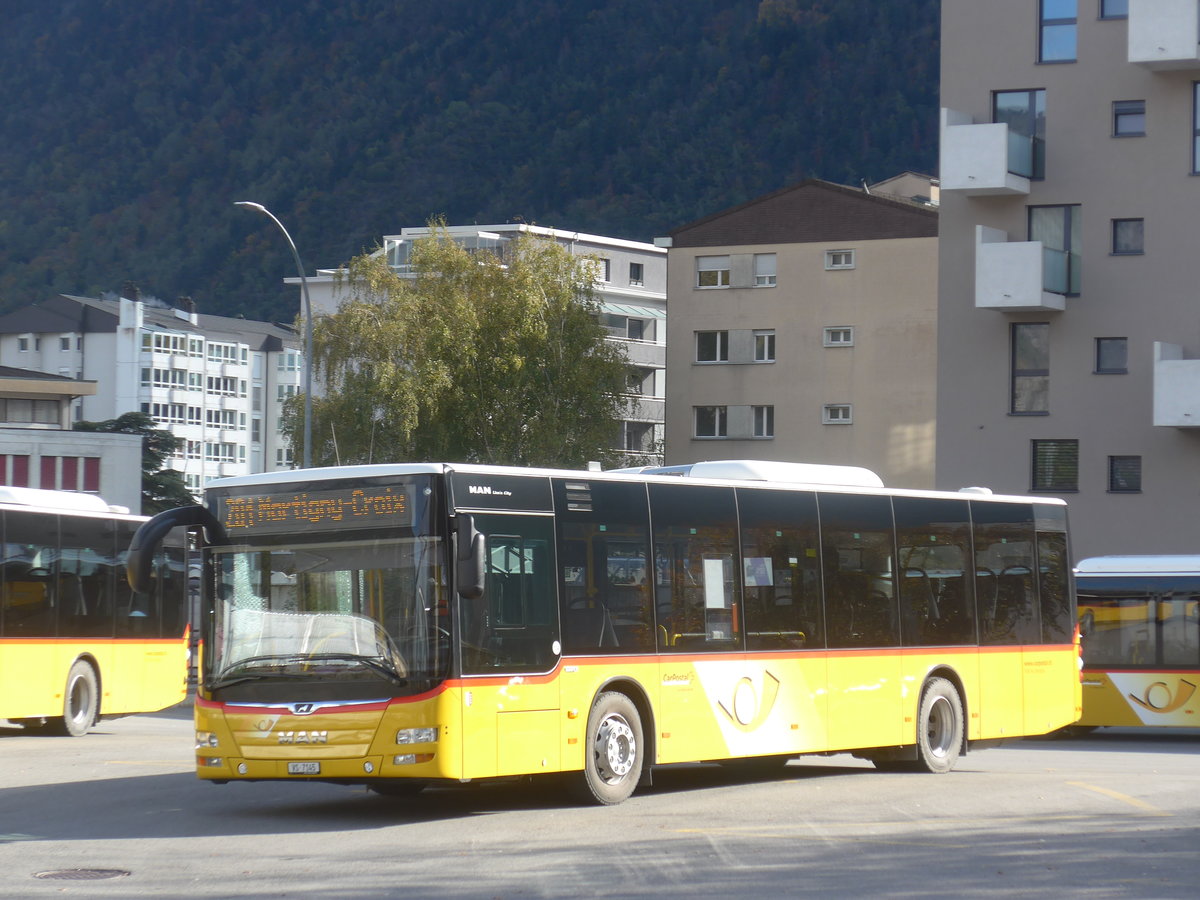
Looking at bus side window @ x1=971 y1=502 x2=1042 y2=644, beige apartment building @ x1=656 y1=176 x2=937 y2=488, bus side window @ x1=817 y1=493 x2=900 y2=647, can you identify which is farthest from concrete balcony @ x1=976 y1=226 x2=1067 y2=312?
bus side window @ x1=817 y1=493 x2=900 y2=647

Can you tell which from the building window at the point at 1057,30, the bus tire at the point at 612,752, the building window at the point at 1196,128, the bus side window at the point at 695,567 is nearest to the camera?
the bus tire at the point at 612,752

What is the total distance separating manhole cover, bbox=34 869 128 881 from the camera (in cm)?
1123

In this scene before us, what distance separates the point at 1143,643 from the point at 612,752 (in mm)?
14671

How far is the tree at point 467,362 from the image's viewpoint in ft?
205

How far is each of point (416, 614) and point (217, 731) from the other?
1.84 metres

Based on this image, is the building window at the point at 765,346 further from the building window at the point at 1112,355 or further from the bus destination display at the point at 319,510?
the bus destination display at the point at 319,510

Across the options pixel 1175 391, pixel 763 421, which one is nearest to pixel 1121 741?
pixel 1175 391

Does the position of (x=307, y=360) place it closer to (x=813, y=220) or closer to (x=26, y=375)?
(x=26, y=375)

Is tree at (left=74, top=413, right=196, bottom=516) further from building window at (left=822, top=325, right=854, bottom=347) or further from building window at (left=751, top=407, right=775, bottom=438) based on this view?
building window at (left=822, top=325, right=854, bottom=347)

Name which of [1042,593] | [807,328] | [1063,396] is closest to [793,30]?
[807,328]

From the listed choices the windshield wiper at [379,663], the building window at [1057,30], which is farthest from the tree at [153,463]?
the windshield wiper at [379,663]

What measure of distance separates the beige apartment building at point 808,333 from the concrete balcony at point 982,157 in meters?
18.6

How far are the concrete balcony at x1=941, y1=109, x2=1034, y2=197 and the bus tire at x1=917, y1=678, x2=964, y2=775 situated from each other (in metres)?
29.8

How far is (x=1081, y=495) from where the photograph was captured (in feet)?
158
